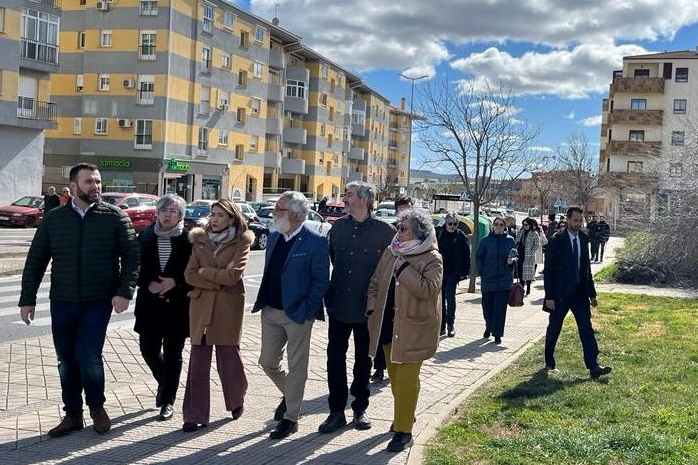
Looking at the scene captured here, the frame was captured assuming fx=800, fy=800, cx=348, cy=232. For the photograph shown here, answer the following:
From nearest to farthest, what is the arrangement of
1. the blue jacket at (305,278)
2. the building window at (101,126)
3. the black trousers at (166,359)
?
the blue jacket at (305,278) < the black trousers at (166,359) < the building window at (101,126)

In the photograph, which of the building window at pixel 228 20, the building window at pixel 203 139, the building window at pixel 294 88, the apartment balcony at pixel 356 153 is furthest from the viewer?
the apartment balcony at pixel 356 153

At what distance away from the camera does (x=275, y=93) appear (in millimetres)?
62469

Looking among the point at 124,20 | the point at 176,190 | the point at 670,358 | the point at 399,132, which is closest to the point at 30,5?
the point at 124,20

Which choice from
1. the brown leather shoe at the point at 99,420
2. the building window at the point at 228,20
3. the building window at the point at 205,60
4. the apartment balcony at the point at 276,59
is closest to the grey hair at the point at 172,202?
the brown leather shoe at the point at 99,420

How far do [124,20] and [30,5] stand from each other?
10.2 m

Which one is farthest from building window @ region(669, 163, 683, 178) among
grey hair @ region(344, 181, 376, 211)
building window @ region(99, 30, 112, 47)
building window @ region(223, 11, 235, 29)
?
building window @ region(223, 11, 235, 29)

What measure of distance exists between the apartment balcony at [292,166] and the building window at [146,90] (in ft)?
66.7

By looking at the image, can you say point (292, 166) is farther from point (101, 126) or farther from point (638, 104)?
point (638, 104)

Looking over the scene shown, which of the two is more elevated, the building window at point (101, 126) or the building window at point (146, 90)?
the building window at point (146, 90)

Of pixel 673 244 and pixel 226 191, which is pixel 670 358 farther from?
pixel 226 191

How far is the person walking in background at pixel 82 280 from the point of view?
224 inches

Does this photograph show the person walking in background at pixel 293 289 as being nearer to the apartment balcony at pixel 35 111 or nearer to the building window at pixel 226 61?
the apartment balcony at pixel 35 111

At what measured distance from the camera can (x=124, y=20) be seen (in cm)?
4809

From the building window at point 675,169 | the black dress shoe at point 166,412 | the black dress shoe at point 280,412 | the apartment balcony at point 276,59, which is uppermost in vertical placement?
the apartment balcony at point 276,59
